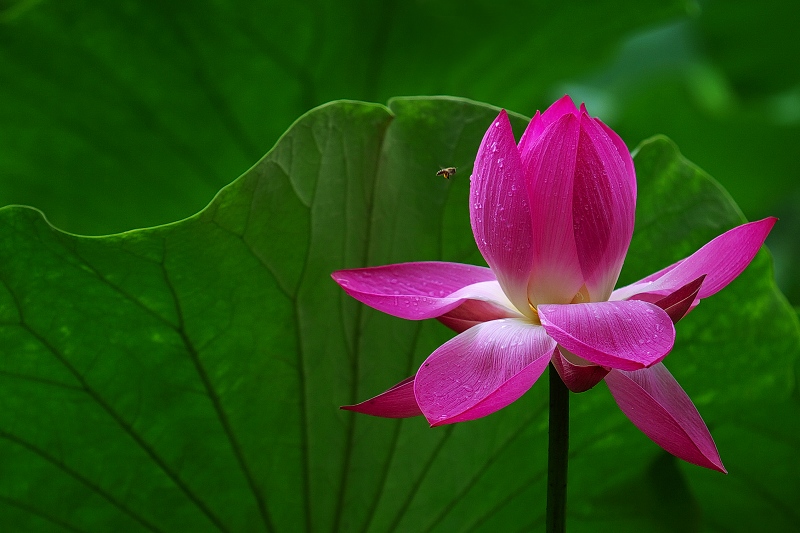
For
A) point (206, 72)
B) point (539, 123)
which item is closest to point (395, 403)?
point (539, 123)

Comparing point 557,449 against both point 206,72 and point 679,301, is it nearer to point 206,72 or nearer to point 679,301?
point 679,301

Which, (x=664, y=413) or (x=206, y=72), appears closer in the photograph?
(x=664, y=413)

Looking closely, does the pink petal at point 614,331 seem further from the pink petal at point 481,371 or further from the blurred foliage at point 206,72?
the blurred foliage at point 206,72

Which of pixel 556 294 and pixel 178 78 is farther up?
pixel 178 78

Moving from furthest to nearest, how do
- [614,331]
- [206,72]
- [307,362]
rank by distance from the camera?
[206,72]
[307,362]
[614,331]

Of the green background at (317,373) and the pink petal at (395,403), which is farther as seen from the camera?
the green background at (317,373)

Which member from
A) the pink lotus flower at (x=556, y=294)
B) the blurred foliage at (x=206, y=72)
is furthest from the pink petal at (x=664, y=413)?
the blurred foliage at (x=206, y=72)

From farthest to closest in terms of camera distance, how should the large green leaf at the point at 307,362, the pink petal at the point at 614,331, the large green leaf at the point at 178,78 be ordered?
the large green leaf at the point at 178,78 < the large green leaf at the point at 307,362 < the pink petal at the point at 614,331
